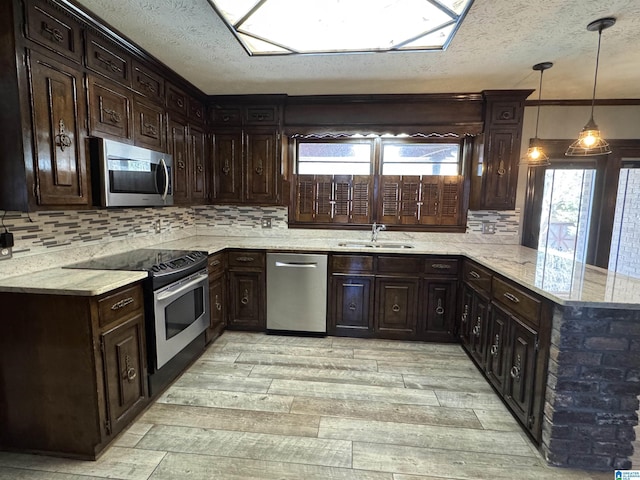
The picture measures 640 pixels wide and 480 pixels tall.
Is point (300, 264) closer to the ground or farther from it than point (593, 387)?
farther from it

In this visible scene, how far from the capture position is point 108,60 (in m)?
2.10

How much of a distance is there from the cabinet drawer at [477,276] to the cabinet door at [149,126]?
2.84 meters

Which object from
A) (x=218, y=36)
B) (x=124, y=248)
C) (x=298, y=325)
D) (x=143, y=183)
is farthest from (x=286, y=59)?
(x=298, y=325)

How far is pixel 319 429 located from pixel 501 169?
292cm

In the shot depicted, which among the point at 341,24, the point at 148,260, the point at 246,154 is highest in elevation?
the point at 341,24

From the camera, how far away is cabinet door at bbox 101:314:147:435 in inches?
69.0

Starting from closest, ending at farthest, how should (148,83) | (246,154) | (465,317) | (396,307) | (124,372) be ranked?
(124,372)
(148,83)
(465,317)
(396,307)
(246,154)

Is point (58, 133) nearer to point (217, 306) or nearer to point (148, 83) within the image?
point (148, 83)

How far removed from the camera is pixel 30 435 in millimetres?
1745

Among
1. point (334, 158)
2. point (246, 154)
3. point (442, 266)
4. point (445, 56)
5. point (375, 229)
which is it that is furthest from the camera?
point (334, 158)

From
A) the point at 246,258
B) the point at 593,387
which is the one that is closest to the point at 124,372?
the point at 246,258

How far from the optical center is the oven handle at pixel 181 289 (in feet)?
6.89

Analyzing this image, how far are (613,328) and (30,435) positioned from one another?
3.12 metres

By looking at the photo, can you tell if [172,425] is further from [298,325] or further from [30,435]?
[298,325]
